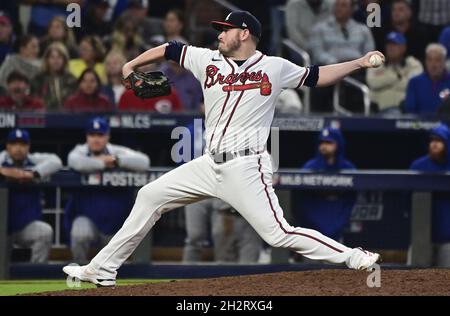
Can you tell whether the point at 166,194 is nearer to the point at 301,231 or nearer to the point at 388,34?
the point at 301,231

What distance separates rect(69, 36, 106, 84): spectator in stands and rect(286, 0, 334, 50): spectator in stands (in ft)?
6.64

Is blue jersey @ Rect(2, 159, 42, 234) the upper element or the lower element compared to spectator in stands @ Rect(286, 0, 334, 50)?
lower

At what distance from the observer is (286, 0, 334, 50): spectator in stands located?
11945 mm

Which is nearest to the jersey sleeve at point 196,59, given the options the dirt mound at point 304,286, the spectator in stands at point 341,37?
the dirt mound at point 304,286

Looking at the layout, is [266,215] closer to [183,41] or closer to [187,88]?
[187,88]

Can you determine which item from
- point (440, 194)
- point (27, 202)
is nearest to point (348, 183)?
point (440, 194)

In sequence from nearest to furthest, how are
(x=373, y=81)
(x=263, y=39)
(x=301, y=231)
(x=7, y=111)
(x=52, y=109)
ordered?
(x=301, y=231), (x=7, y=111), (x=52, y=109), (x=373, y=81), (x=263, y=39)

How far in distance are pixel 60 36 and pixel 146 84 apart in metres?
4.93

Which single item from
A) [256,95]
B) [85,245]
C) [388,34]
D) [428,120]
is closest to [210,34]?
[388,34]

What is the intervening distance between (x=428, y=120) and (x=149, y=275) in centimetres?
309

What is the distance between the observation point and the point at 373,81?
11.4 m

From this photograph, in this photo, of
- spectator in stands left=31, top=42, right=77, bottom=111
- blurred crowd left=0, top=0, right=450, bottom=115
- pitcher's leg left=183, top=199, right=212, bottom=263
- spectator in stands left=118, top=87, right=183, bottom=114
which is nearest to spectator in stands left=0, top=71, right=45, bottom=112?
blurred crowd left=0, top=0, right=450, bottom=115

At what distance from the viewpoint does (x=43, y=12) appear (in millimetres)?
12102

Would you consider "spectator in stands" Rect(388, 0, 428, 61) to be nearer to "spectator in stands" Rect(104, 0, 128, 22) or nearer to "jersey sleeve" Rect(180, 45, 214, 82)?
"spectator in stands" Rect(104, 0, 128, 22)
